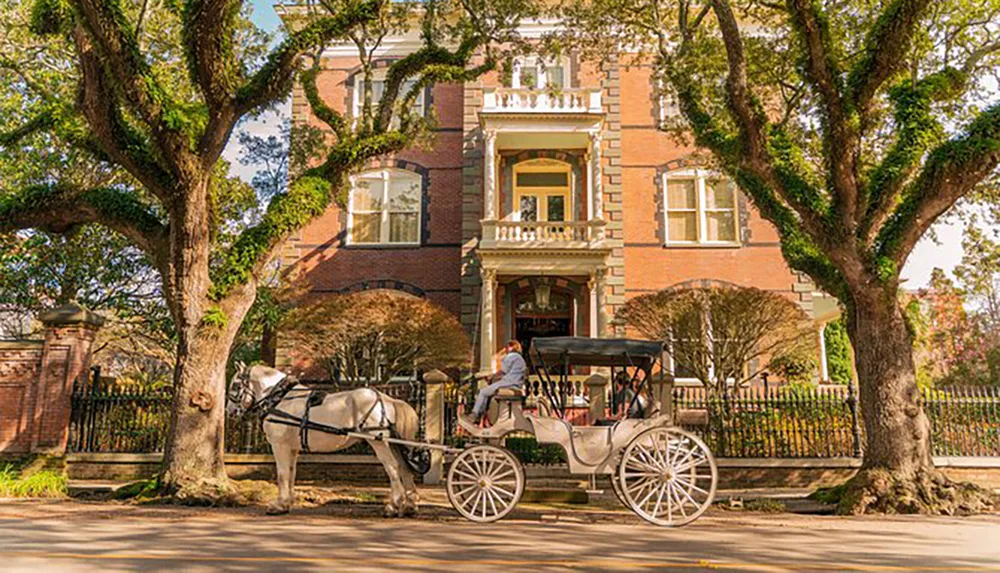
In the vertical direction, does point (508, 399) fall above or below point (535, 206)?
below

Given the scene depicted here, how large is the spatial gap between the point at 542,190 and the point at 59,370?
14097mm

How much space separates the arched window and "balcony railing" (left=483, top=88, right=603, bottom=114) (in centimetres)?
184

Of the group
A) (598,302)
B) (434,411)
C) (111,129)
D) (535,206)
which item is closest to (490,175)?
(535,206)

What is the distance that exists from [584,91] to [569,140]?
4.90ft

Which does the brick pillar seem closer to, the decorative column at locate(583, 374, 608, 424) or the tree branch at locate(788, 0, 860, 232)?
the decorative column at locate(583, 374, 608, 424)

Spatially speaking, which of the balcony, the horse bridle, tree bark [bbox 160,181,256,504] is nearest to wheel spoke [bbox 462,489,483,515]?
the horse bridle

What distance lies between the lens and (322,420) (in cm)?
888

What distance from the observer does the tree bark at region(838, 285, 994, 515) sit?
9.43 m

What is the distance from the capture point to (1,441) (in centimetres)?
1242

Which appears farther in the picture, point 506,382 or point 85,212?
point 85,212

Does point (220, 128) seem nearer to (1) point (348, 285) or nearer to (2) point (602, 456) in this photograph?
(2) point (602, 456)

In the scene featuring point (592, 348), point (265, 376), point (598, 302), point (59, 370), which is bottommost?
point (265, 376)

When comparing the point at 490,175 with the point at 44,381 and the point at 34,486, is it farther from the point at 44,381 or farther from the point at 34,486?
the point at 34,486

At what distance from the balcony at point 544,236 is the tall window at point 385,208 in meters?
3.58
